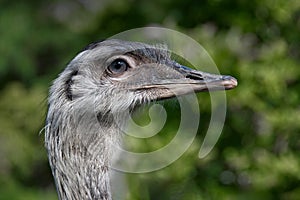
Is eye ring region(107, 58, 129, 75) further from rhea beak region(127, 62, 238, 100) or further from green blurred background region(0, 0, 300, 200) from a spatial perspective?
green blurred background region(0, 0, 300, 200)

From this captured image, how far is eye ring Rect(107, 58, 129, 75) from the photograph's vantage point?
15.6ft

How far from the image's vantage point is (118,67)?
4773 millimetres

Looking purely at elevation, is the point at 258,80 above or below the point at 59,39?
below

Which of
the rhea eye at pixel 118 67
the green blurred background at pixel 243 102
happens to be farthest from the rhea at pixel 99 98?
the green blurred background at pixel 243 102

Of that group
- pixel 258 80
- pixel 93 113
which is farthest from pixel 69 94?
pixel 258 80

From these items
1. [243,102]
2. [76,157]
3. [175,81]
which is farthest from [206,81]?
[243,102]

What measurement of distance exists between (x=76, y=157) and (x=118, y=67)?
461 mm

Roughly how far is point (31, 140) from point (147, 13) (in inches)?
76.3

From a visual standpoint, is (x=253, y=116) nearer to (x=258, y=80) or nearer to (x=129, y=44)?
(x=258, y=80)

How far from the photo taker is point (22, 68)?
349 inches

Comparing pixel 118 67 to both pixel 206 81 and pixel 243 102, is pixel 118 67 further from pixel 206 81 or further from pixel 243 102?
pixel 243 102

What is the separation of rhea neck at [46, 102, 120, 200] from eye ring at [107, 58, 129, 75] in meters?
0.24

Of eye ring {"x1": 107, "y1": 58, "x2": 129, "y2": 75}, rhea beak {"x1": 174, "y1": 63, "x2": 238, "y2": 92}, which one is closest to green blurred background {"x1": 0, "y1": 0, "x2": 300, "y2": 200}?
eye ring {"x1": 107, "y1": 58, "x2": 129, "y2": 75}

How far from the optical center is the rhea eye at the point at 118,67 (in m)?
4.75
